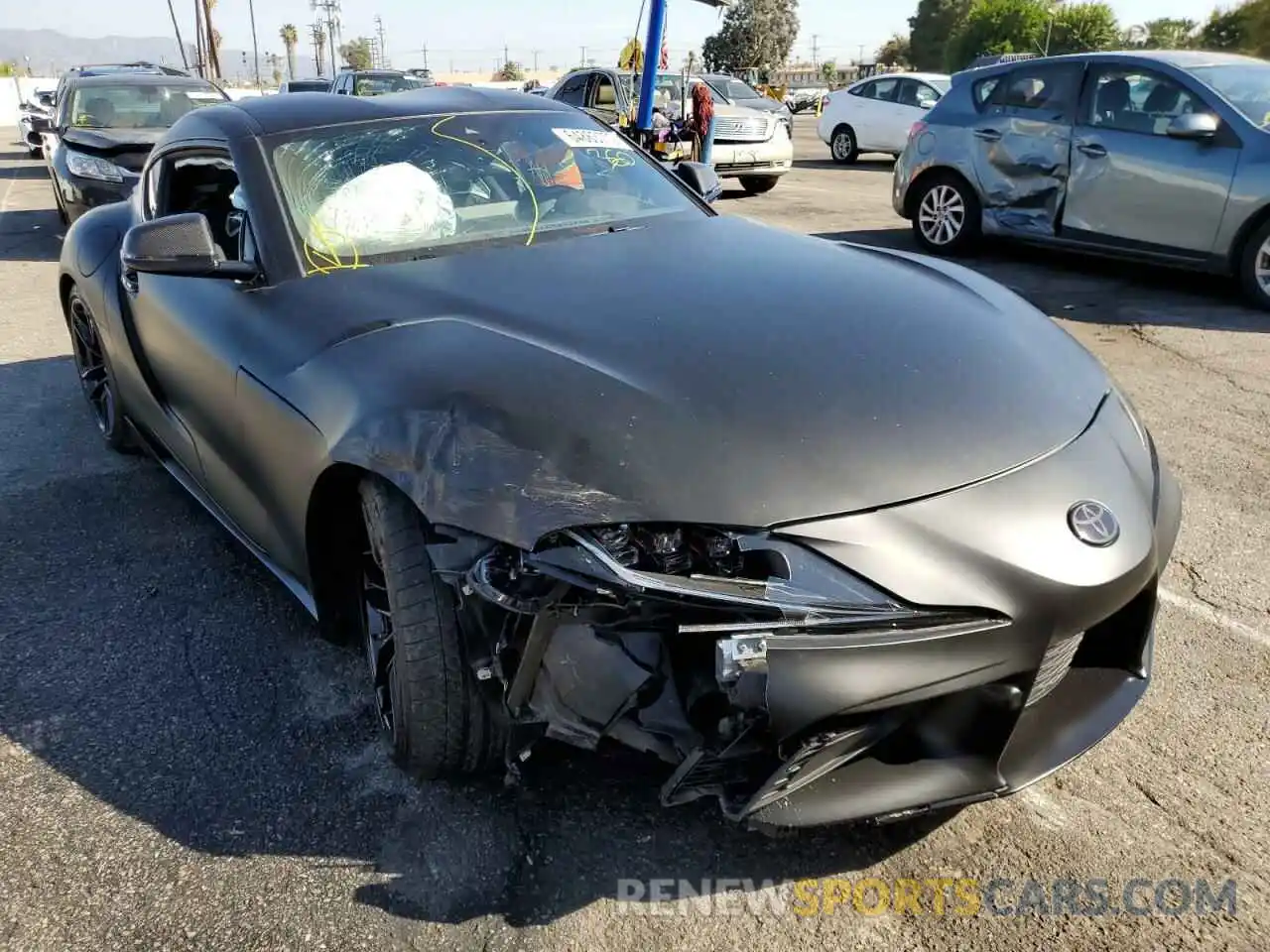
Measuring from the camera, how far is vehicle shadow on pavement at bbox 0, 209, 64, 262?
9.58m

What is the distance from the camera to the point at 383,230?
2990 mm

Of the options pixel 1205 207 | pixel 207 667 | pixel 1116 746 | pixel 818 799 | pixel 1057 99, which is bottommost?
pixel 207 667

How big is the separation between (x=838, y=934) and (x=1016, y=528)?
86 centimetres

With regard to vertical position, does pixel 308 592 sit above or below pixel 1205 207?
below

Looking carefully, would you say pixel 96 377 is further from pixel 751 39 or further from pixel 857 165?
pixel 751 39

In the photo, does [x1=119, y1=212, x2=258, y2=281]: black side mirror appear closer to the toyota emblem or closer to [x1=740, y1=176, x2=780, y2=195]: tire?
the toyota emblem

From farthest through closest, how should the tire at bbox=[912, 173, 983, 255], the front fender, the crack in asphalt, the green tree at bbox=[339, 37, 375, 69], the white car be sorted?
the green tree at bbox=[339, 37, 375, 69]
the white car
the tire at bbox=[912, 173, 983, 255]
the crack in asphalt
the front fender

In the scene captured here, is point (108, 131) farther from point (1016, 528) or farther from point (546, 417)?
point (1016, 528)

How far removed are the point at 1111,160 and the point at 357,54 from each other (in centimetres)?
12077

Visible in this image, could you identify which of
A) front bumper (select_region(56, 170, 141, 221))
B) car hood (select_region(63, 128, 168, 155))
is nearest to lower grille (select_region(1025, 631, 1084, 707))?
front bumper (select_region(56, 170, 141, 221))

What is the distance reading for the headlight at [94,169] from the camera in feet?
28.5

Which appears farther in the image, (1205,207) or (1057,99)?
(1057,99)

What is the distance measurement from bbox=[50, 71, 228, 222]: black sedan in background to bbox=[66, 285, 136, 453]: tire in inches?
167

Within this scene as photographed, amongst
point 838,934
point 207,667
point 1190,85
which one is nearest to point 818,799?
point 838,934
